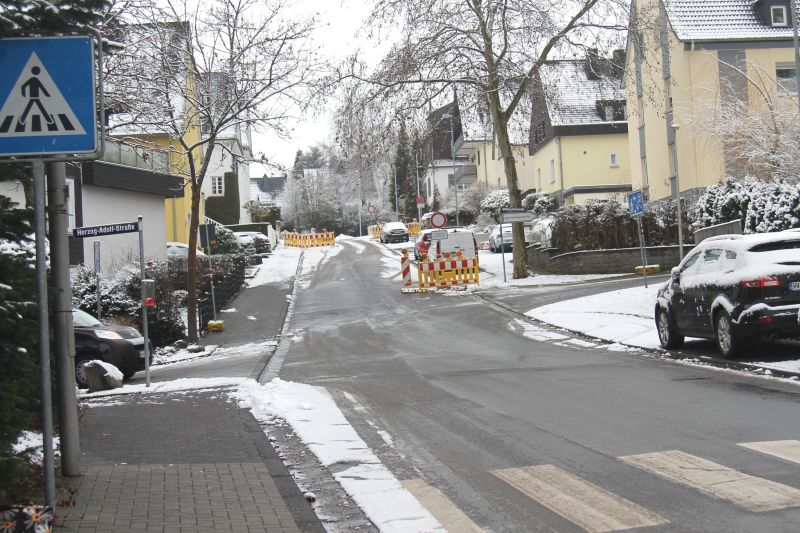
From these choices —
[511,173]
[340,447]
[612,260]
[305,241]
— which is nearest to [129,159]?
[511,173]

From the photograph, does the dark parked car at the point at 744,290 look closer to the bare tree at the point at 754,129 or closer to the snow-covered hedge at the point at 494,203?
the bare tree at the point at 754,129

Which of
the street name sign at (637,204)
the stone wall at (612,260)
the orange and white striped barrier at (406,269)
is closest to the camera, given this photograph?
the street name sign at (637,204)

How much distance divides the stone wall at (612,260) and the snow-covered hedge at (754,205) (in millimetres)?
4887

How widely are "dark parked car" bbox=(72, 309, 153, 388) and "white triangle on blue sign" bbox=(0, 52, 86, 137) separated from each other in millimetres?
11748

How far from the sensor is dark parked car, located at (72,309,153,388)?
16266 millimetres

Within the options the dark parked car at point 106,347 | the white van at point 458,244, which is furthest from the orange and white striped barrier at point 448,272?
the dark parked car at point 106,347

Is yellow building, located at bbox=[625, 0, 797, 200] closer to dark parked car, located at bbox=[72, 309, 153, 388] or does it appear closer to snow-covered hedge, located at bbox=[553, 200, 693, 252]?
snow-covered hedge, located at bbox=[553, 200, 693, 252]

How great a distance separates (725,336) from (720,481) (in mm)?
7480

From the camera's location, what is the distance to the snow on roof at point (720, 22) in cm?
3897

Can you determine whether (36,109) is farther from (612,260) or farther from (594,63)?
(612,260)

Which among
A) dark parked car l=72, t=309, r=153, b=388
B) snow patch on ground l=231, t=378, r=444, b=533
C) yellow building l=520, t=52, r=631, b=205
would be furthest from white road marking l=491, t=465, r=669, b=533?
yellow building l=520, t=52, r=631, b=205

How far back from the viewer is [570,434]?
8.41 metres

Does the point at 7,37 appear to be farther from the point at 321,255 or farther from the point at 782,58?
the point at 321,255

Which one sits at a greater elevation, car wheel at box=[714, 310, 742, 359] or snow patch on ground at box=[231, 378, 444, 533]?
car wheel at box=[714, 310, 742, 359]
